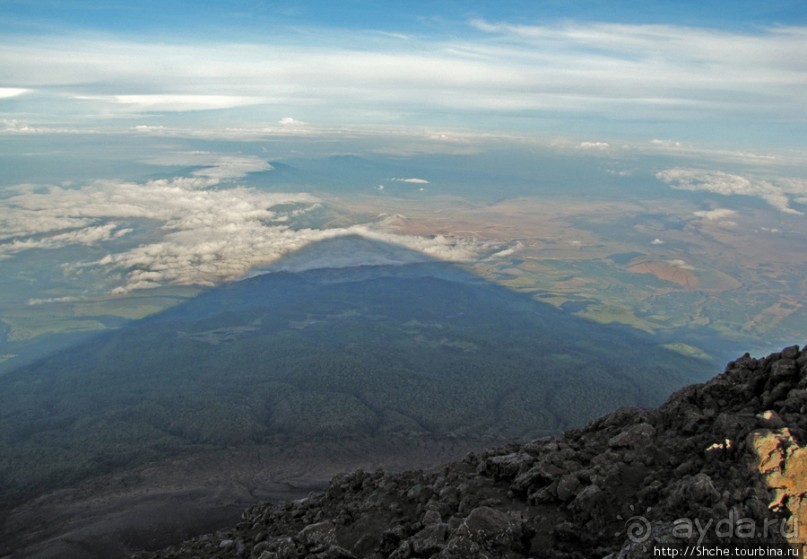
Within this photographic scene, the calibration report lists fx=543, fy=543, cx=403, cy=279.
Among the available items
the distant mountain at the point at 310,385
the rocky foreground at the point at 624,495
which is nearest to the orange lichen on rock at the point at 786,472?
the rocky foreground at the point at 624,495

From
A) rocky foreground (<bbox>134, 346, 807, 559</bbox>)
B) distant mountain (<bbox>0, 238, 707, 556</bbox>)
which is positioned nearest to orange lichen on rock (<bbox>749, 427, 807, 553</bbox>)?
rocky foreground (<bbox>134, 346, 807, 559</bbox>)

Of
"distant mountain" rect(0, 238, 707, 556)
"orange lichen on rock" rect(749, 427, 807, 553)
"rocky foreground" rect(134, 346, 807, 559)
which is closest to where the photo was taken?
"orange lichen on rock" rect(749, 427, 807, 553)

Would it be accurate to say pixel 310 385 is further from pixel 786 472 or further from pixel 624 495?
pixel 786 472

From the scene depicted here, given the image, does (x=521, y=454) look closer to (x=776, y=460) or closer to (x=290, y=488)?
(x=776, y=460)

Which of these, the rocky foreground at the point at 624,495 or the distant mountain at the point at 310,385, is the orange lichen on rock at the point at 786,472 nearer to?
the rocky foreground at the point at 624,495

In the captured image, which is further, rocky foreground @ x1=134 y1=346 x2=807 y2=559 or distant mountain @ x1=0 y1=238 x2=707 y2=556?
distant mountain @ x1=0 y1=238 x2=707 y2=556

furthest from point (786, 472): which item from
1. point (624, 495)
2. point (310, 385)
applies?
point (310, 385)

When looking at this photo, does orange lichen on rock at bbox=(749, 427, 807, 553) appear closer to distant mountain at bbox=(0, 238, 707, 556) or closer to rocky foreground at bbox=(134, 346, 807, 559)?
rocky foreground at bbox=(134, 346, 807, 559)
